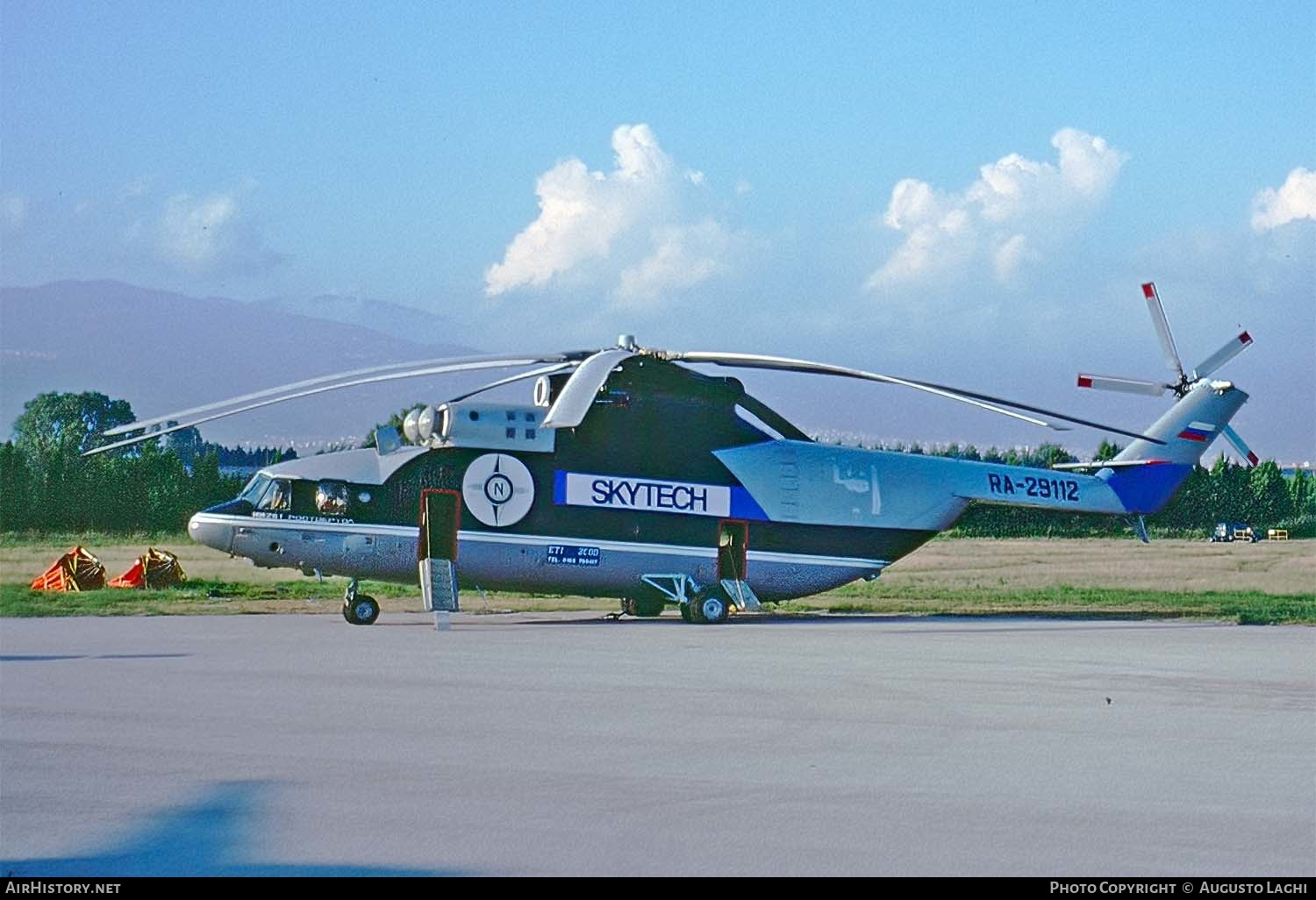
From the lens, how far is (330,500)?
73.2ft

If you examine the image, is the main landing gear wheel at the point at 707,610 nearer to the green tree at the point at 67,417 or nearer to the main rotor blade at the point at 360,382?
the main rotor blade at the point at 360,382

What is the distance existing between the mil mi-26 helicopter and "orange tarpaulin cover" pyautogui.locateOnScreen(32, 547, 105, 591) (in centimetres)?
844

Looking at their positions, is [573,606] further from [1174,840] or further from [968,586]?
[1174,840]

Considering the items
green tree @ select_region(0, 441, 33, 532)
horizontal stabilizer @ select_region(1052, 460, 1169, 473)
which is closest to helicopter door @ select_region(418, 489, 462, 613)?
horizontal stabilizer @ select_region(1052, 460, 1169, 473)

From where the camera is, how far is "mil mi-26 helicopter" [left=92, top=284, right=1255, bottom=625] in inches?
875

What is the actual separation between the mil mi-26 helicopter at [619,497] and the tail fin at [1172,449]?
23.2 inches

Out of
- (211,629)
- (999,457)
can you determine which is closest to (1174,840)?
(211,629)

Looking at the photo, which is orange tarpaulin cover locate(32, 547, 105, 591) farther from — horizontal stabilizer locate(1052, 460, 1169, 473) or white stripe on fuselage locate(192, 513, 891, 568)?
horizontal stabilizer locate(1052, 460, 1169, 473)

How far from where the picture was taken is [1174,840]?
7004mm

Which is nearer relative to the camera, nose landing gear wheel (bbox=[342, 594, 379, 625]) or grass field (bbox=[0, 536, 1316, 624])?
nose landing gear wheel (bbox=[342, 594, 379, 625])

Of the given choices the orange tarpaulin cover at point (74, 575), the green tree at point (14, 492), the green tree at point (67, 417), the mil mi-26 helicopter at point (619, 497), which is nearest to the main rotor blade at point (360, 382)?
the mil mi-26 helicopter at point (619, 497)

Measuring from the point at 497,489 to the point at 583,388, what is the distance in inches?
92.3

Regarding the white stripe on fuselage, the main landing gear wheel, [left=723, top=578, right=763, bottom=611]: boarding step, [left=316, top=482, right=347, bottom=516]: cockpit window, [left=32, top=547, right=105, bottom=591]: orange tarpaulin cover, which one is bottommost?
the main landing gear wheel

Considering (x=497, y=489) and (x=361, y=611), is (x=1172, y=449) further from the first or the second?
(x=361, y=611)
